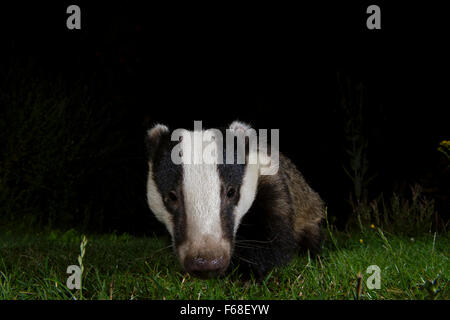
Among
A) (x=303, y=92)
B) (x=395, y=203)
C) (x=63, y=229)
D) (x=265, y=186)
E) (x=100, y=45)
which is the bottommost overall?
(x=63, y=229)

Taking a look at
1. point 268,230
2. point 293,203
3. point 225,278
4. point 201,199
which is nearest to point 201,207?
point 201,199

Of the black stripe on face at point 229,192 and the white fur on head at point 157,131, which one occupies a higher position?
the white fur on head at point 157,131

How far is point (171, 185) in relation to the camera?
2.33 m

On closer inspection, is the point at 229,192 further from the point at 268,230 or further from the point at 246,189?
the point at 268,230

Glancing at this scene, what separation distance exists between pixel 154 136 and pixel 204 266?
3.28ft

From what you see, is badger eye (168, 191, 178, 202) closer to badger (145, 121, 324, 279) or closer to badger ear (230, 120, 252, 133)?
badger (145, 121, 324, 279)

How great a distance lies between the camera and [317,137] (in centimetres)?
505

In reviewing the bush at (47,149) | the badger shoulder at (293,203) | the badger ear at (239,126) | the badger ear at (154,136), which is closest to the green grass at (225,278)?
the badger shoulder at (293,203)

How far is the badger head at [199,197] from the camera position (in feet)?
6.58

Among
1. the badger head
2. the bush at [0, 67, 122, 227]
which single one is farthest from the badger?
the bush at [0, 67, 122, 227]

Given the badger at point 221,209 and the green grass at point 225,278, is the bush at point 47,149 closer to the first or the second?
the green grass at point 225,278
